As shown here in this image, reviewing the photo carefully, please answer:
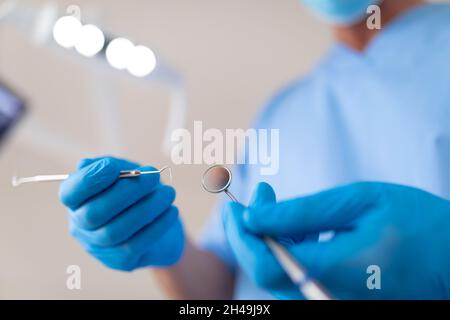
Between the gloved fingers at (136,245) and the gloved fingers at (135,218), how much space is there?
Answer: 0.02 metres

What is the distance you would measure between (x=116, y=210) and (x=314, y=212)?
10.2 inches

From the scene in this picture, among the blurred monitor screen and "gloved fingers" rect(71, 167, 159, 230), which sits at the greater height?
the blurred monitor screen

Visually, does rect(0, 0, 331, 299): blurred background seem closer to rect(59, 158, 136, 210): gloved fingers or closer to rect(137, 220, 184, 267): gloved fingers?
rect(137, 220, 184, 267): gloved fingers

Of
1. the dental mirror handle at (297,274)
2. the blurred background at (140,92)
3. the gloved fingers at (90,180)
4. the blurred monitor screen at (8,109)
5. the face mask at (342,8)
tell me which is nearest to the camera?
the dental mirror handle at (297,274)

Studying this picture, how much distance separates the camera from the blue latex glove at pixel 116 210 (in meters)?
0.65

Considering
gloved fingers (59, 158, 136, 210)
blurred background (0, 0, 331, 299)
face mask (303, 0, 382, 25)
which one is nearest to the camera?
gloved fingers (59, 158, 136, 210)

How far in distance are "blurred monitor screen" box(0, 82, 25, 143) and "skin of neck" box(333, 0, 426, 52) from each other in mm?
692

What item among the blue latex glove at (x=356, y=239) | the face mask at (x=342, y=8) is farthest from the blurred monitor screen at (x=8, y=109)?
the blue latex glove at (x=356, y=239)

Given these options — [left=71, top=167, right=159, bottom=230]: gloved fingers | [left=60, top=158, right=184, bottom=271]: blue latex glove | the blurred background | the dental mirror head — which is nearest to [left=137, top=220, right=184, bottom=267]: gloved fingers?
[left=60, top=158, right=184, bottom=271]: blue latex glove

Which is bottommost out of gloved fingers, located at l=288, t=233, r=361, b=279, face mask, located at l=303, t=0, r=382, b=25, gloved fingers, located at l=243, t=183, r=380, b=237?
gloved fingers, located at l=288, t=233, r=361, b=279

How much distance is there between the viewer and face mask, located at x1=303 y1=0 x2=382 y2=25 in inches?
36.5

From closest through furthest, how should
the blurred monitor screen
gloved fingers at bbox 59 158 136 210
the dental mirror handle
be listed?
the dental mirror handle → gloved fingers at bbox 59 158 136 210 → the blurred monitor screen

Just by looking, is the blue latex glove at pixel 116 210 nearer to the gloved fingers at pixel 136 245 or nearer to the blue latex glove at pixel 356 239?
the gloved fingers at pixel 136 245

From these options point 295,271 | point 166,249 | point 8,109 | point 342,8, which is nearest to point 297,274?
point 295,271
